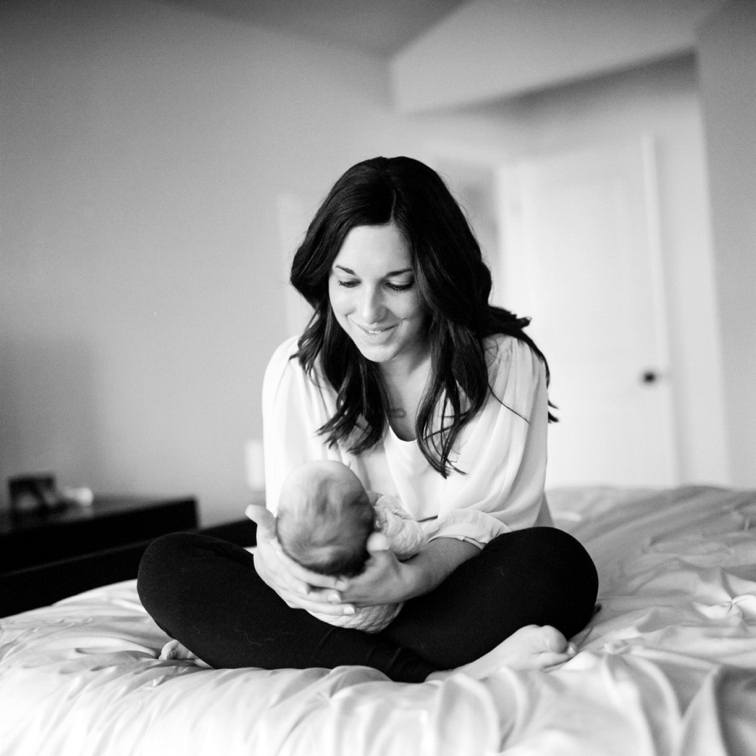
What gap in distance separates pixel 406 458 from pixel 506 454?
0.19 m

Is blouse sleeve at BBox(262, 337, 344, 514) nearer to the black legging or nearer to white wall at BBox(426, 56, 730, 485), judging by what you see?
the black legging

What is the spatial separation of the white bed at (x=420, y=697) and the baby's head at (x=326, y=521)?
15 cm

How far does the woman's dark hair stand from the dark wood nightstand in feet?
5.06

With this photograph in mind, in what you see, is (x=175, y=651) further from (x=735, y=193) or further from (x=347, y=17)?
(x=347, y=17)

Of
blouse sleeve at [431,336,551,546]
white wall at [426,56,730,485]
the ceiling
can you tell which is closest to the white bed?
blouse sleeve at [431,336,551,546]

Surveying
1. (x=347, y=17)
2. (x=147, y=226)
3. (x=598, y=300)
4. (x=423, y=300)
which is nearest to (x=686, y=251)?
(x=598, y=300)

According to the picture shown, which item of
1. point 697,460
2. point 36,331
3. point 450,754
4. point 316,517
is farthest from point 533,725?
point 697,460

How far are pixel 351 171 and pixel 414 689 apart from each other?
0.93 meters

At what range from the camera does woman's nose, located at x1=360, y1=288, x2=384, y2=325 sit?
1.57 metres

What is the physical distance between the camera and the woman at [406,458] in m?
1.29

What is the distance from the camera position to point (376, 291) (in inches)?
62.2

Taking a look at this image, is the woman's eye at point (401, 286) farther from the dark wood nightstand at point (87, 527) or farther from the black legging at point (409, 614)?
the dark wood nightstand at point (87, 527)

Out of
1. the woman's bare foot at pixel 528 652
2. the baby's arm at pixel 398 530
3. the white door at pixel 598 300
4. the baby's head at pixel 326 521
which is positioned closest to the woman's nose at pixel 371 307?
the baby's arm at pixel 398 530

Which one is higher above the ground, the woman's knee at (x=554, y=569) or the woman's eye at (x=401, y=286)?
the woman's eye at (x=401, y=286)
